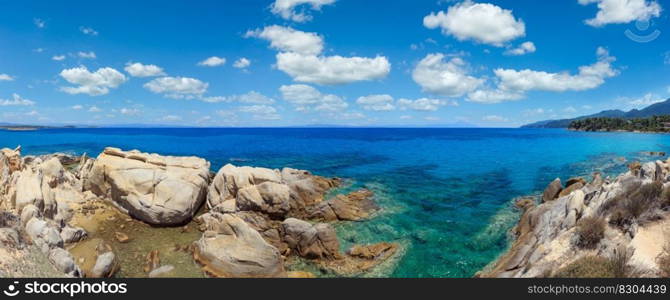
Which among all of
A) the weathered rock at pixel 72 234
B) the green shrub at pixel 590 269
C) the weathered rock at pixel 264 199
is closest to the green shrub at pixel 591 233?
the green shrub at pixel 590 269

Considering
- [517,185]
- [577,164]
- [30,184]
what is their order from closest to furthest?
[30,184], [517,185], [577,164]

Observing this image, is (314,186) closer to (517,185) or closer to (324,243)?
(324,243)

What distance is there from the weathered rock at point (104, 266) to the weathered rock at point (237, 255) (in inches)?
164

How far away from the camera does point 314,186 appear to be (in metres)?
34.8

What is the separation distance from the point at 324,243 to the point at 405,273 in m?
5.22

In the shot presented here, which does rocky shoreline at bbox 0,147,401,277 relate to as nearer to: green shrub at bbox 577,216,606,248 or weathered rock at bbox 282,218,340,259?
weathered rock at bbox 282,218,340,259

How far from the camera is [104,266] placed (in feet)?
57.8

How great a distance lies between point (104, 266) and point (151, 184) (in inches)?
373

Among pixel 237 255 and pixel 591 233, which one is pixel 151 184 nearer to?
pixel 237 255

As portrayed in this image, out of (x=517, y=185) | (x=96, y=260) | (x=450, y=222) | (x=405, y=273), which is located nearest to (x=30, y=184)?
(x=96, y=260)

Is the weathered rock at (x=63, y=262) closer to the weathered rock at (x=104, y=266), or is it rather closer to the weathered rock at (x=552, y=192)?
the weathered rock at (x=104, y=266)

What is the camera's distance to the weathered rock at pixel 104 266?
17.4 m

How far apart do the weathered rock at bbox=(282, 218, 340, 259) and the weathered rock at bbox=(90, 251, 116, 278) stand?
384 inches

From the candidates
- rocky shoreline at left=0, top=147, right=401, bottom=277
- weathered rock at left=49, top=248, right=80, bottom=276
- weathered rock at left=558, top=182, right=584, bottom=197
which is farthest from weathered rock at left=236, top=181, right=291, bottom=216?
weathered rock at left=558, top=182, right=584, bottom=197
